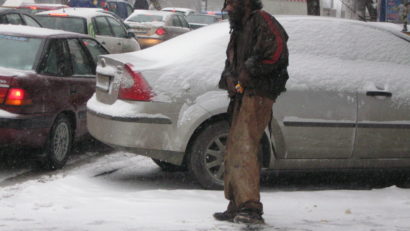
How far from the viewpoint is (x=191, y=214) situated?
605 centimetres

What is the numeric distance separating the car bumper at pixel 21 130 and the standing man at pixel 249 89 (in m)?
2.89

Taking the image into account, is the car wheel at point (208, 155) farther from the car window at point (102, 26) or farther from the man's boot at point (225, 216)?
the car window at point (102, 26)

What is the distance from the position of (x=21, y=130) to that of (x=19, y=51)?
3.75 feet

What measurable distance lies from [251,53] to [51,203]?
2.09 metres

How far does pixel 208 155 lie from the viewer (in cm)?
746

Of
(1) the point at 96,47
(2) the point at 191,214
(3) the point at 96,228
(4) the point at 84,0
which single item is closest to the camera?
(3) the point at 96,228

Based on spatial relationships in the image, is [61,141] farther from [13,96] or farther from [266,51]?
[266,51]

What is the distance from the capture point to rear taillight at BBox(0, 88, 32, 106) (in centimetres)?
791

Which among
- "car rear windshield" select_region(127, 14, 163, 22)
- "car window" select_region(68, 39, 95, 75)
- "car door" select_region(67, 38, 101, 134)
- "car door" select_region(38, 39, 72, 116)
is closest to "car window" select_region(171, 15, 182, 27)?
"car rear windshield" select_region(127, 14, 163, 22)

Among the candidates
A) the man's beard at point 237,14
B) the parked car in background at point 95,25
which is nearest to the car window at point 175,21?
the parked car in background at point 95,25

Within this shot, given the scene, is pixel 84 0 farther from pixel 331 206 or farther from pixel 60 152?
pixel 331 206

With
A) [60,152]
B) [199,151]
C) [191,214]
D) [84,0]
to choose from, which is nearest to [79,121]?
[60,152]

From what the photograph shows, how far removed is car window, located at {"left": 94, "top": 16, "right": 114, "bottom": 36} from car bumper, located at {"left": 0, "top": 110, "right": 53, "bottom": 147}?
→ 10.1m

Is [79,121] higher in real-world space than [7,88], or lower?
lower
